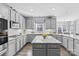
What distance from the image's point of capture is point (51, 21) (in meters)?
7.45

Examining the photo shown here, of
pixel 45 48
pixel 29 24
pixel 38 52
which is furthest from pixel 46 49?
pixel 29 24

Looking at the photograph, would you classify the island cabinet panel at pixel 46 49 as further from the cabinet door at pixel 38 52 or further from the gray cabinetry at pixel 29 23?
the gray cabinetry at pixel 29 23

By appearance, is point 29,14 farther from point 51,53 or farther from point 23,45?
point 51,53

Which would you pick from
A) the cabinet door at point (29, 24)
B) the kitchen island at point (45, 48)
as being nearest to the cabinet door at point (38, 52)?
the kitchen island at point (45, 48)

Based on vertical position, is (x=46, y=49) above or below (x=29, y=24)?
below

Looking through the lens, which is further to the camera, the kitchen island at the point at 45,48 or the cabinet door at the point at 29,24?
the cabinet door at the point at 29,24

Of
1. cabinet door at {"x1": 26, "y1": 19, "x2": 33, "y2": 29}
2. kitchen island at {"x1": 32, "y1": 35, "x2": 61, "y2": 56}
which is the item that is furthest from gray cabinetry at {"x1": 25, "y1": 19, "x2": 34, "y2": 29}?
kitchen island at {"x1": 32, "y1": 35, "x2": 61, "y2": 56}

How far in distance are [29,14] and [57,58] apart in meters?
4.77

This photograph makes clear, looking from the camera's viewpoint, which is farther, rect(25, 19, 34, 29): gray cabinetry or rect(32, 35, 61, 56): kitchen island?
rect(25, 19, 34, 29): gray cabinetry

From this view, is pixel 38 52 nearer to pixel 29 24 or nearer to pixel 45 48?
pixel 45 48

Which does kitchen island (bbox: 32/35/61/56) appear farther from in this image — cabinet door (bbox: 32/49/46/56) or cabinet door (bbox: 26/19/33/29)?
cabinet door (bbox: 26/19/33/29)

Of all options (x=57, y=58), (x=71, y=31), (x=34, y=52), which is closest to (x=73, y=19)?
(x=71, y=31)

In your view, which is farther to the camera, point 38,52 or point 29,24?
point 29,24

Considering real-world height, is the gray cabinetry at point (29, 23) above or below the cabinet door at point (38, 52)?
above
